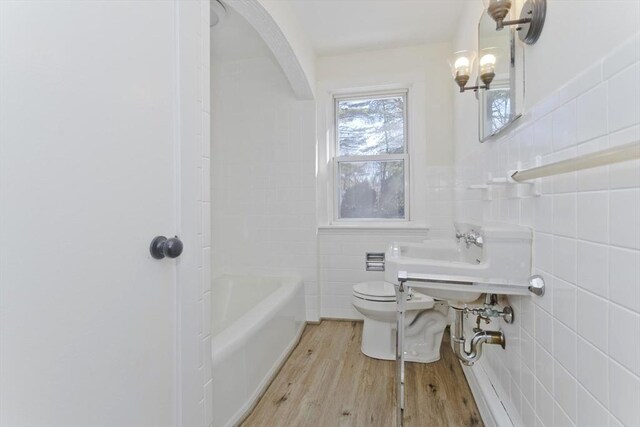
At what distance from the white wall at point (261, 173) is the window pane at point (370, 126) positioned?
0.39 metres

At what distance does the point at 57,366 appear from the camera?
2.16 ft

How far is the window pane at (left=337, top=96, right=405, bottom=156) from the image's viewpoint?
9.22ft

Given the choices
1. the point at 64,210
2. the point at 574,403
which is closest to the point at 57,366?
the point at 64,210

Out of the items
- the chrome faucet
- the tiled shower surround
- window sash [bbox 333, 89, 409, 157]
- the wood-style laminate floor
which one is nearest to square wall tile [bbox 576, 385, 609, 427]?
the tiled shower surround

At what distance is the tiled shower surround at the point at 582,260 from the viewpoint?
68cm

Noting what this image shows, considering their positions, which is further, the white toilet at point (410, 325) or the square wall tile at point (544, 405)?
the white toilet at point (410, 325)

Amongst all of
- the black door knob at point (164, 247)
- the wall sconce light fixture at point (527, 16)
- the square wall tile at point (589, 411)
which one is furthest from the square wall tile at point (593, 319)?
the black door knob at point (164, 247)

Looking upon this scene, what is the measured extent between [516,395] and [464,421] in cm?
33

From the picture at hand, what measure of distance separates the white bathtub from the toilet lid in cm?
51

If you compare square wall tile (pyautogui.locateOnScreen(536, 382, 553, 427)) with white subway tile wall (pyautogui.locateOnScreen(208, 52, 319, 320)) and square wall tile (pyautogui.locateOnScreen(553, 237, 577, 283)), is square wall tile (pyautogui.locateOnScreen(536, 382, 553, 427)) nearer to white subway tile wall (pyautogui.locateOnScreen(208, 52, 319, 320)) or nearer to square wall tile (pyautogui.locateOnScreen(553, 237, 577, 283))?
square wall tile (pyautogui.locateOnScreen(553, 237, 577, 283))

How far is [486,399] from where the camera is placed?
147cm

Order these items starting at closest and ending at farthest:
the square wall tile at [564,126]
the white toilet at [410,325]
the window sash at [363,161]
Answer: the square wall tile at [564,126] < the white toilet at [410,325] < the window sash at [363,161]

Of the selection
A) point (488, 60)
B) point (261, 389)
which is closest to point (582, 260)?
point (488, 60)

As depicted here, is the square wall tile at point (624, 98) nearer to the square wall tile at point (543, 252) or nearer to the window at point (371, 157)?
the square wall tile at point (543, 252)
